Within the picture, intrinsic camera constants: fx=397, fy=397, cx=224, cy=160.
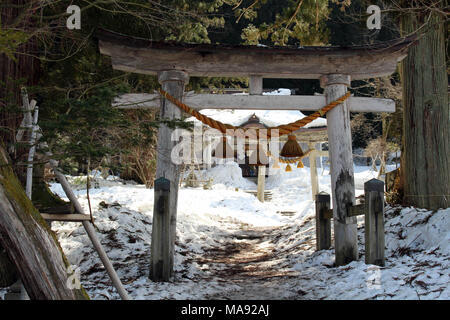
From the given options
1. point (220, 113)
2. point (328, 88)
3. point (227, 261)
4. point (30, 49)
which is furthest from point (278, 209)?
point (30, 49)

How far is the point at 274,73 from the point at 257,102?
0.57m

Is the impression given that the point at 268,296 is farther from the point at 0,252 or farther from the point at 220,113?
the point at 220,113

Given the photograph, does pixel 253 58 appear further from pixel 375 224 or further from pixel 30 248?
pixel 30 248

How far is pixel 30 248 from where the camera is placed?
2.98 metres

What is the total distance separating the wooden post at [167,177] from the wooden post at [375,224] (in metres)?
2.76

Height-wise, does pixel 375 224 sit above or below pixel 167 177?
below

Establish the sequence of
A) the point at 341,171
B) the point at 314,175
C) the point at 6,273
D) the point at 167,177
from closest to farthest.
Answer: the point at 6,273 < the point at 167,177 < the point at 341,171 < the point at 314,175

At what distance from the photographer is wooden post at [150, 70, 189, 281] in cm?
558

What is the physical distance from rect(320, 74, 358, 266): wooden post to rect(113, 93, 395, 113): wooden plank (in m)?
0.23

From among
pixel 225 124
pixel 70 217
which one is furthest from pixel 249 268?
pixel 70 217

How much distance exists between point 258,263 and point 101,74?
15.0 feet

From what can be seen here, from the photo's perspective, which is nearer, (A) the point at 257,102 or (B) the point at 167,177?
(B) the point at 167,177

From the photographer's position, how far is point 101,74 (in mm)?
7406

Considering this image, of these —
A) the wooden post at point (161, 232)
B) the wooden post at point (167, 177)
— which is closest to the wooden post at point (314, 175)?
the wooden post at point (167, 177)
